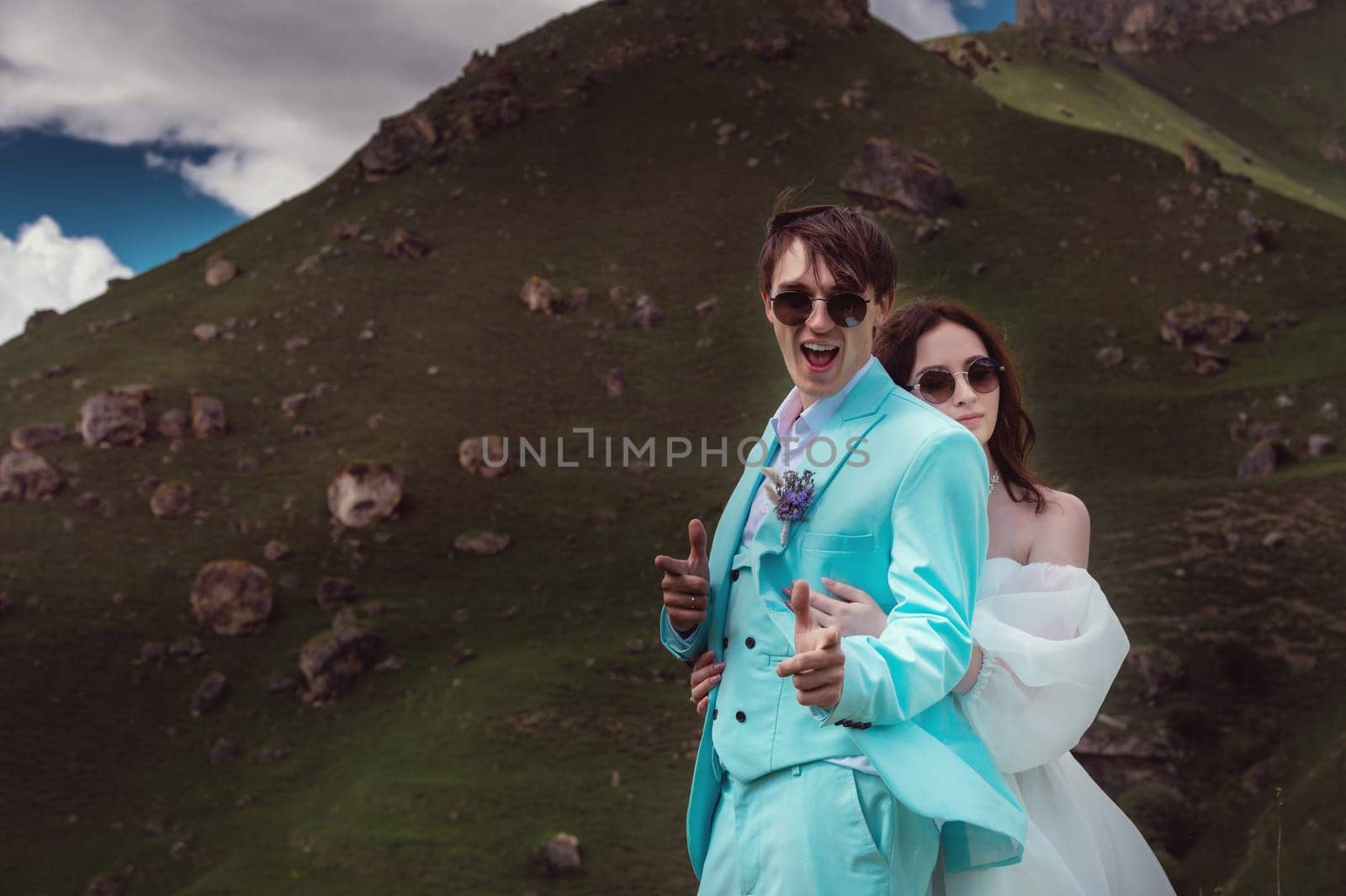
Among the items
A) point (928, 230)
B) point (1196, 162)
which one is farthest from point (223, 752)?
point (1196, 162)

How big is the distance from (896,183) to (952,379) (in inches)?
1424

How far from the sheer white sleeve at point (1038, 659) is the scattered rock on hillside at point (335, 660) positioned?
64.4 ft

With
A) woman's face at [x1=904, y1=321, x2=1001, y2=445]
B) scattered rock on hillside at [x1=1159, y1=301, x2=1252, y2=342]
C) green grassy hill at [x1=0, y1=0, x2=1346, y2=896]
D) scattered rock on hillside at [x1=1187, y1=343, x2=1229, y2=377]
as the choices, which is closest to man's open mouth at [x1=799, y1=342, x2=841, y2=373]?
woman's face at [x1=904, y1=321, x2=1001, y2=445]

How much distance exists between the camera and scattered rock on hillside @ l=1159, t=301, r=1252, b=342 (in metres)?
29.9

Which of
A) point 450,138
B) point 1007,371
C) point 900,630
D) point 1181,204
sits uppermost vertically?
point 450,138

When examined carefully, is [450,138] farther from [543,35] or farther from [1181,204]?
[1181,204]

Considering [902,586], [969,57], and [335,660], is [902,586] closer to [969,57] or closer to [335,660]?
[335,660]

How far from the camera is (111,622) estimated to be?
24.1 metres

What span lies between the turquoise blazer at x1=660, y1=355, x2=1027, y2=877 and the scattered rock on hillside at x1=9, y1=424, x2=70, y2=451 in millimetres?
33394

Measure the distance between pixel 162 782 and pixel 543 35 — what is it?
44380mm

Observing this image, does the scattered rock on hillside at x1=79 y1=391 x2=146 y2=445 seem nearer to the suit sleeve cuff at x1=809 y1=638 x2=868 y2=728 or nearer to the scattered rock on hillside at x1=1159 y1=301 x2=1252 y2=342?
the scattered rock on hillside at x1=1159 y1=301 x2=1252 y2=342

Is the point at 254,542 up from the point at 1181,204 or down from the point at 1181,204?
down

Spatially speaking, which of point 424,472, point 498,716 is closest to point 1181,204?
point 424,472

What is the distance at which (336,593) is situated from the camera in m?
24.5
